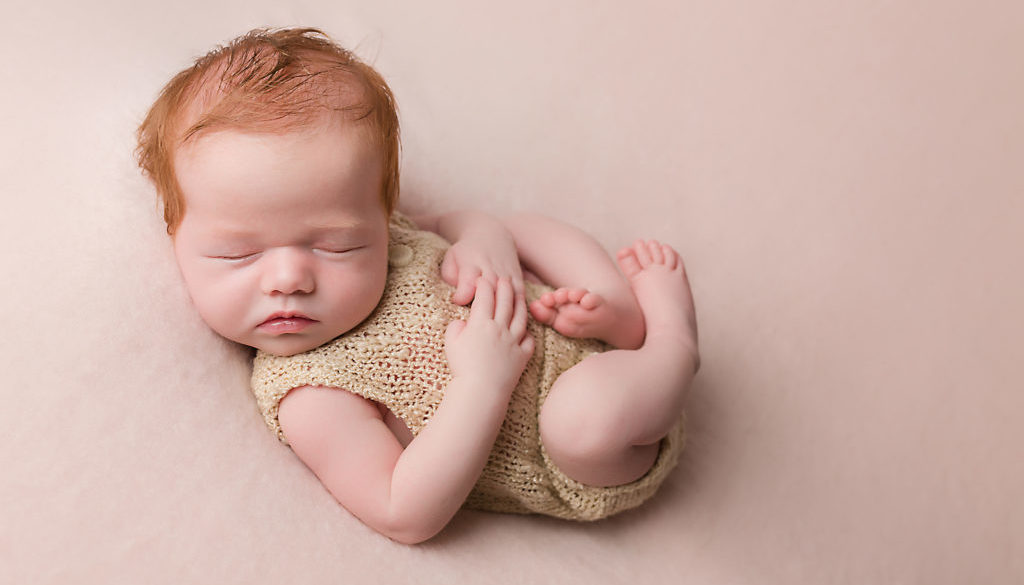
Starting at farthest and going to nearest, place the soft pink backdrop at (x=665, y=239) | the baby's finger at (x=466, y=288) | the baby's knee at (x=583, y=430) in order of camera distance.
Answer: the baby's finger at (x=466, y=288) < the baby's knee at (x=583, y=430) < the soft pink backdrop at (x=665, y=239)

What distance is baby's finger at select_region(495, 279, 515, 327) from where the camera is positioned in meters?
1.11

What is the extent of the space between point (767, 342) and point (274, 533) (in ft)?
2.62

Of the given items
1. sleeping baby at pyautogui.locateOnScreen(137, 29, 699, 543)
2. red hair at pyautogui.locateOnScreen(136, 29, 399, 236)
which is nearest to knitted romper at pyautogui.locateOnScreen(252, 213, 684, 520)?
sleeping baby at pyautogui.locateOnScreen(137, 29, 699, 543)

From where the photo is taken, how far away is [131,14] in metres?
1.26

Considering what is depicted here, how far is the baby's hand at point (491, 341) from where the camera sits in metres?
1.05

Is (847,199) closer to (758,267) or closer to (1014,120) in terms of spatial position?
(758,267)

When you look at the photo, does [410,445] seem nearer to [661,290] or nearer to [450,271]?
[450,271]

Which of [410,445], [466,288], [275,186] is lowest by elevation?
[410,445]

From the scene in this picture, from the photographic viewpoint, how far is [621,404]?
3.45 feet

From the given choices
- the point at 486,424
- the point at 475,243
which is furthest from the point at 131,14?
the point at 486,424

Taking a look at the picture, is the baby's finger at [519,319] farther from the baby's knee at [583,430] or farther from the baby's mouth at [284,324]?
the baby's mouth at [284,324]

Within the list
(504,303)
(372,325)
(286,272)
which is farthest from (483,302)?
(286,272)

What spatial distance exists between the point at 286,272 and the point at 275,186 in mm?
89

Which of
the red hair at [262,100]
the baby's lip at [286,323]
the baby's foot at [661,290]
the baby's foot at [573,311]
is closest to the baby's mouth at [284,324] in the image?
the baby's lip at [286,323]
